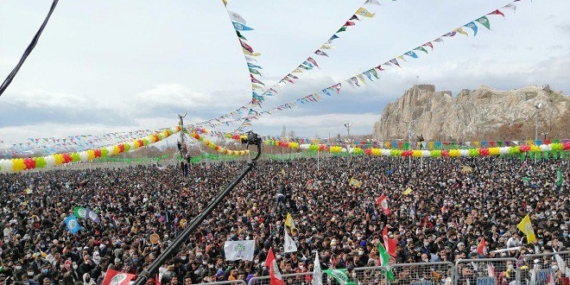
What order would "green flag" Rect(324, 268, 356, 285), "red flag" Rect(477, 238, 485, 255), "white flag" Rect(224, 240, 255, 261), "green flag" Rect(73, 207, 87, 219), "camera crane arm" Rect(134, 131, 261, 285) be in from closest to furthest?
"camera crane arm" Rect(134, 131, 261, 285) < "green flag" Rect(324, 268, 356, 285) < "white flag" Rect(224, 240, 255, 261) < "red flag" Rect(477, 238, 485, 255) < "green flag" Rect(73, 207, 87, 219)

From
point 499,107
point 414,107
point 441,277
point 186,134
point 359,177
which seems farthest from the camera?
point 414,107

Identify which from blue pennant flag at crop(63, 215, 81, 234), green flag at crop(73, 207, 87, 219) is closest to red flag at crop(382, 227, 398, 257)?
blue pennant flag at crop(63, 215, 81, 234)

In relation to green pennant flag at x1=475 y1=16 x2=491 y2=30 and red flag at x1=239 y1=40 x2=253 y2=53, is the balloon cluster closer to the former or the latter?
red flag at x1=239 y1=40 x2=253 y2=53

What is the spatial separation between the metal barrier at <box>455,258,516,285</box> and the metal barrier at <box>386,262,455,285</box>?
0.53ft

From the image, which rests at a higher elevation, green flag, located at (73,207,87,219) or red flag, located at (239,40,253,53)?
red flag, located at (239,40,253,53)

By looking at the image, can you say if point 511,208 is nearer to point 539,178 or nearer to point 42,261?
point 539,178

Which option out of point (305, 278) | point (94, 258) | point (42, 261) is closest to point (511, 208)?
point (305, 278)

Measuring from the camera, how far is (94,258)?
10453mm

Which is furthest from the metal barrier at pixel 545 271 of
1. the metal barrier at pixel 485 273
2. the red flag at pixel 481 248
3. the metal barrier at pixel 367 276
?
the metal barrier at pixel 367 276

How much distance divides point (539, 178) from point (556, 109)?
83.1 meters

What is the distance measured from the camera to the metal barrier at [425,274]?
25.0 feet

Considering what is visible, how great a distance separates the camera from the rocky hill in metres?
79.4

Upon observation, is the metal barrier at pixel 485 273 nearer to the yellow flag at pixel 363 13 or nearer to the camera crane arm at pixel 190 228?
the yellow flag at pixel 363 13

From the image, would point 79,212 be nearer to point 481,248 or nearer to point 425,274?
point 425,274
